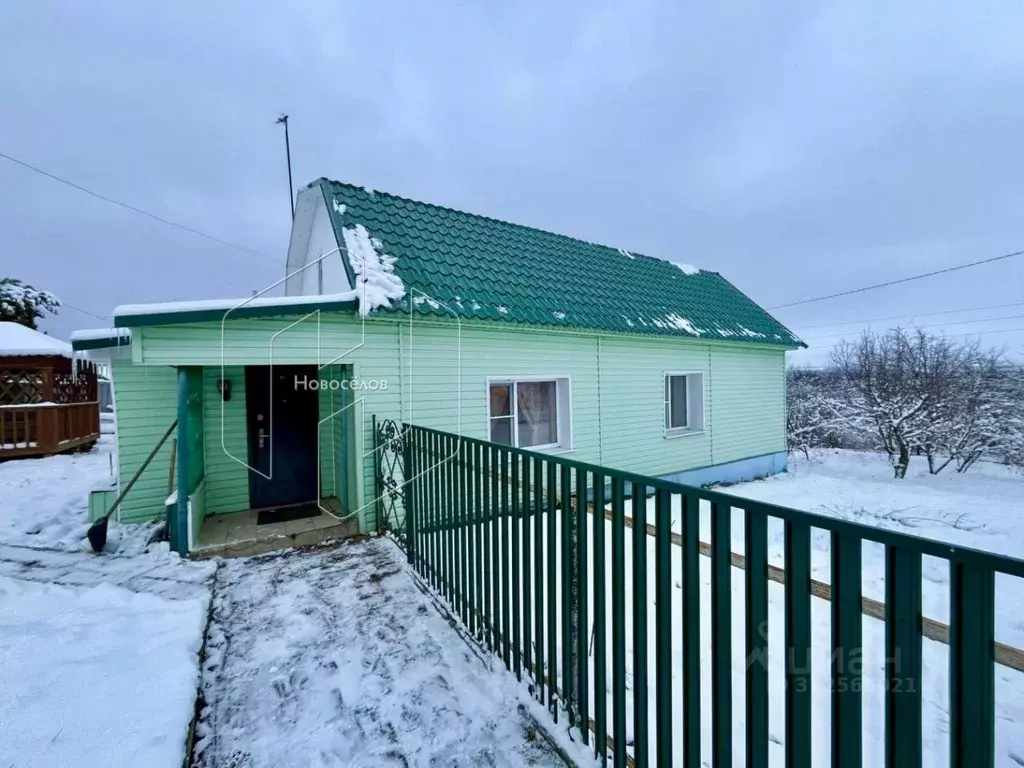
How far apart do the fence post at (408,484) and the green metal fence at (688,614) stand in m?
0.81

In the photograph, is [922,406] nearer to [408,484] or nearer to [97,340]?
[408,484]

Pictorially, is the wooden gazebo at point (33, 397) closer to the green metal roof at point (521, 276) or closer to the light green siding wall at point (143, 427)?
the light green siding wall at point (143, 427)

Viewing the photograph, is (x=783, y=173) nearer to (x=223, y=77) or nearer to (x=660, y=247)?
(x=660, y=247)

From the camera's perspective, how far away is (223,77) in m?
10.3

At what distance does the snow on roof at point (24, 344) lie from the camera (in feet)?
32.7

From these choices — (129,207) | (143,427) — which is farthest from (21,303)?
(143,427)

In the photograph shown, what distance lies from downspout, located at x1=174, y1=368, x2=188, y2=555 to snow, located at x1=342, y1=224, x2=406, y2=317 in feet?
6.36

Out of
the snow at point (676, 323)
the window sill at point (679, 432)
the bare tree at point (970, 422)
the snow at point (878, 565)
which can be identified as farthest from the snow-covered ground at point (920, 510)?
the snow at point (676, 323)

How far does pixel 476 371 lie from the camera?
591cm

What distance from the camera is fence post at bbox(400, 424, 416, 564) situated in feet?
13.3

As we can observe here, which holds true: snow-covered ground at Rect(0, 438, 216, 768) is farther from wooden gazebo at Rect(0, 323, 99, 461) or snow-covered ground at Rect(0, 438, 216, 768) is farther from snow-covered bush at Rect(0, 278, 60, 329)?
snow-covered bush at Rect(0, 278, 60, 329)

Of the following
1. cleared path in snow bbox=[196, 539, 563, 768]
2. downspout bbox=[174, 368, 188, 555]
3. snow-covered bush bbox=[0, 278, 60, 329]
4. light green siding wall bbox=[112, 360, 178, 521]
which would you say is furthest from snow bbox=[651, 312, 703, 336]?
snow-covered bush bbox=[0, 278, 60, 329]

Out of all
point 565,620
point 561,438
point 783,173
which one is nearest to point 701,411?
point 561,438

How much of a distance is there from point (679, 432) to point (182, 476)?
804 cm
